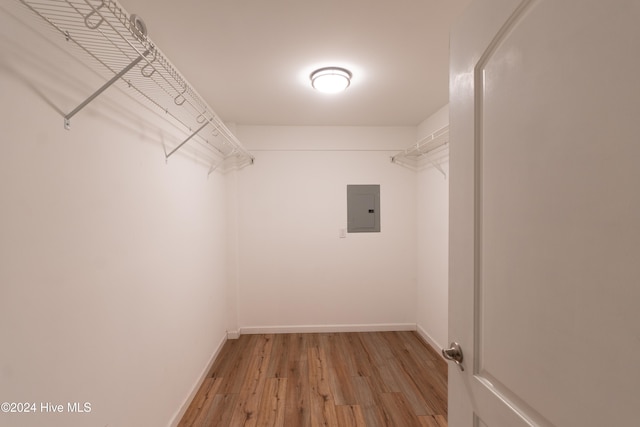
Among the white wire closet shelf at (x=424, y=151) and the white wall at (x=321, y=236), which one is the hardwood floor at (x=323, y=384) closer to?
the white wall at (x=321, y=236)

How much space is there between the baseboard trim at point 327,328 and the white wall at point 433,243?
25 cm

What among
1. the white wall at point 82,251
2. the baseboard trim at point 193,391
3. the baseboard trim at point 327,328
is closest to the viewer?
the white wall at point 82,251

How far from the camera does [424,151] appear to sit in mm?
3094

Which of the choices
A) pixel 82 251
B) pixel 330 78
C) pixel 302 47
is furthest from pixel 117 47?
pixel 330 78

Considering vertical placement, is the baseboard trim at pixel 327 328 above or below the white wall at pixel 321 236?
below

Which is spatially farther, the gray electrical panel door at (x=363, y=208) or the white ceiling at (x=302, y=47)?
the gray electrical panel door at (x=363, y=208)

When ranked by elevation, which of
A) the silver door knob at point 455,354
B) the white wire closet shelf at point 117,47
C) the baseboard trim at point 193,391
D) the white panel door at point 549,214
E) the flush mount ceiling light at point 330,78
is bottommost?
the baseboard trim at point 193,391

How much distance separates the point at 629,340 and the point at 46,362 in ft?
5.08

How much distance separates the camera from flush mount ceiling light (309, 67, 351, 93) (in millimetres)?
→ 1947

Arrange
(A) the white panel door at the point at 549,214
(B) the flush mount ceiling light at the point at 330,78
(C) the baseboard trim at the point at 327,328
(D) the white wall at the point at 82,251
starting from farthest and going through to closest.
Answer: (C) the baseboard trim at the point at 327,328 < (B) the flush mount ceiling light at the point at 330,78 < (D) the white wall at the point at 82,251 < (A) the white panel door at the point at 549,214

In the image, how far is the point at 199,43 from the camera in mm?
1618

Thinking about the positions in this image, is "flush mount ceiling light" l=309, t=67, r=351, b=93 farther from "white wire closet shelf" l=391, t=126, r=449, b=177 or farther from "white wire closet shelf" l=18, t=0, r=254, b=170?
"white wire closet shelf" l=391, t=126, r=449, b=177

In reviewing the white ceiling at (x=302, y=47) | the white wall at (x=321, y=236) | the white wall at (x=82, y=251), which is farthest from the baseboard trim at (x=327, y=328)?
the white ceiling at (x=302, y=47)

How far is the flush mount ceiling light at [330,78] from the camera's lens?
1947 mm
